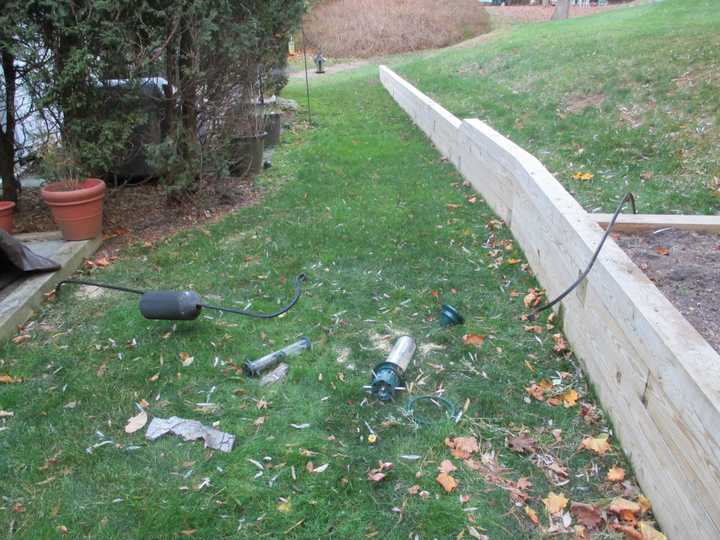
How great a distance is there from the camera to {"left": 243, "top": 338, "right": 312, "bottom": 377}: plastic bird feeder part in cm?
335

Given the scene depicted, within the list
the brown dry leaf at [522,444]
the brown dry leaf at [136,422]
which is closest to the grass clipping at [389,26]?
the brown dry leaf at [136,422]

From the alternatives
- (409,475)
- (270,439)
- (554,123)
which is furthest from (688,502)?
(554,123)

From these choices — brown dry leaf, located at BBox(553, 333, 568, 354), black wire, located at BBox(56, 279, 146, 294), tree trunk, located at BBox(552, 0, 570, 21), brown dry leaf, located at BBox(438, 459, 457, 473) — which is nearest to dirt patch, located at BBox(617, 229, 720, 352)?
brown dry leaf, located at BBox(553, 333, 568, 354)

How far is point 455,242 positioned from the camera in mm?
5031

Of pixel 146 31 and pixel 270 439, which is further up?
pixel 146 31

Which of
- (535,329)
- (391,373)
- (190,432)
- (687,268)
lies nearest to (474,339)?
(535,329)

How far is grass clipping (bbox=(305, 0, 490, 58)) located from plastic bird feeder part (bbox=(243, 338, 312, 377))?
77.5 ft

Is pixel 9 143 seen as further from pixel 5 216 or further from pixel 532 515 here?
pixel 532 515

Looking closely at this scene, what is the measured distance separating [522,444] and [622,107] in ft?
18.2

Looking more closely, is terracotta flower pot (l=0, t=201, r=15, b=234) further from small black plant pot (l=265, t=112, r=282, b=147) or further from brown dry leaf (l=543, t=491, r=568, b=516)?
brown dry leaf (l=543, t=491, r=568, b=516)

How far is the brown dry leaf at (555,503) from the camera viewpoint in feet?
7.79

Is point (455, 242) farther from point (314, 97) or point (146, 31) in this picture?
point (314, 97)

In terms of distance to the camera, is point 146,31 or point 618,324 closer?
point 618,324

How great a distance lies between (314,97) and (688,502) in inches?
556
